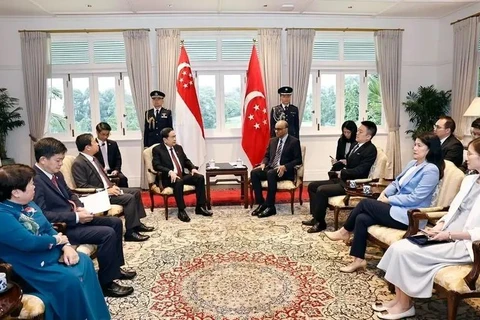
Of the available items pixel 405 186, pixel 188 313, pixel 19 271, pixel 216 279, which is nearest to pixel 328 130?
pixel 405 186

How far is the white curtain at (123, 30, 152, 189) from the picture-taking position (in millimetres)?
7566

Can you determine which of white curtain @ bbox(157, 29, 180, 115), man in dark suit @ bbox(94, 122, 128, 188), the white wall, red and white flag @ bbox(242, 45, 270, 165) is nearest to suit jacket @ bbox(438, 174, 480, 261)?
man in dark suit @ bbox(94, 122, 128, 188)

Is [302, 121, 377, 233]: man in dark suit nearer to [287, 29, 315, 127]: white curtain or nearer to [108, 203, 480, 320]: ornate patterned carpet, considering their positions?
[108, 203, 480, 320]: ornate patterned carpet

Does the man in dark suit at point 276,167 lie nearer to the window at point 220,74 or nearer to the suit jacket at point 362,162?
the suit jacket at point 362,162

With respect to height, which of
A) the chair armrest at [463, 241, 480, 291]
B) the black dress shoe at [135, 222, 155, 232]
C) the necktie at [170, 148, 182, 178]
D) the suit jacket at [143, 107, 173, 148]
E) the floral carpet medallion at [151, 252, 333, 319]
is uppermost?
the suit jacket at [143, 107, 173, 148]

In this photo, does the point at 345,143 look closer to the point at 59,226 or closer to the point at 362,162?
the point at 362,162

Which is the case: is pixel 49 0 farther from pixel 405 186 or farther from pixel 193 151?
pixel 405 186

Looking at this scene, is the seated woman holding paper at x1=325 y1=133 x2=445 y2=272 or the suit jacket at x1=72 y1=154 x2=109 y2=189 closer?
the seated woman holding paper at x1=325 y1=133 x2=445 y2=272

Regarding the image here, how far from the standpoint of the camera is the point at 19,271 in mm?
2385

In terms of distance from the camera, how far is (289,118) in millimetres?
7367

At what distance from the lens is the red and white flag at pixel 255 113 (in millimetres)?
7520

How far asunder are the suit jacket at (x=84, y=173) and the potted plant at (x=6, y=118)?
3676 mm

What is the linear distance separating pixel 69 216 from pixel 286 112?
4.87 m

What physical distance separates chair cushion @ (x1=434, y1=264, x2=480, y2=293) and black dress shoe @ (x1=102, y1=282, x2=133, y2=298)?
2.34 metres
